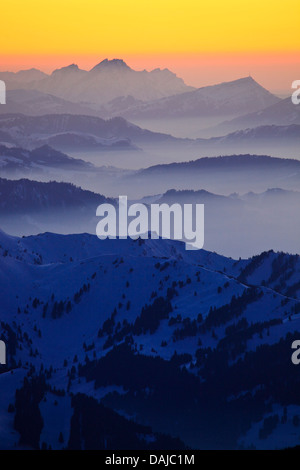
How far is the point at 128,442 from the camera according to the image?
168625 mm

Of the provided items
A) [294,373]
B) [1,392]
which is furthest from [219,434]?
[1,392]

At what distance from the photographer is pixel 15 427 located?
524 ft

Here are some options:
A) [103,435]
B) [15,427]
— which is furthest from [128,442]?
[15,427]
